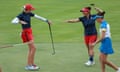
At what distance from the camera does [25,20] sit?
39.9ft

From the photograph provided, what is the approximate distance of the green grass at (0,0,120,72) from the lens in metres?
12.9

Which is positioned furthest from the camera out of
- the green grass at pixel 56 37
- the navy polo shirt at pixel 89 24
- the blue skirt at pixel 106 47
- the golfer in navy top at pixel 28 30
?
the green grass at pixel 56 37

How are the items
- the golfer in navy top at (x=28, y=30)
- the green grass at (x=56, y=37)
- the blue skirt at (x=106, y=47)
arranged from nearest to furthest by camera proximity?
the blue skirt at (x=106, y=47), the golfer in navy top at (x=28, y=30), the green grass at (x=56, y=37)

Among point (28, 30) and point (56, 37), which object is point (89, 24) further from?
point (56, 37)

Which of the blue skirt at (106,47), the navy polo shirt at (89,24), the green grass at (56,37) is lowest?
the green grass at (56,37)

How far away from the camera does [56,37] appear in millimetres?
17016

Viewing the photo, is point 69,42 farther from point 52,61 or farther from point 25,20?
point 25,20

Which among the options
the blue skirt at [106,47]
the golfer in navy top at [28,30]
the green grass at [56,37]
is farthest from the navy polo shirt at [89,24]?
the golfer in navy top at [28,30]

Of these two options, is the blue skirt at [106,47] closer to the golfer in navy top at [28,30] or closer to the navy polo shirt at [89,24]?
the navy polo shirt at [89,24]

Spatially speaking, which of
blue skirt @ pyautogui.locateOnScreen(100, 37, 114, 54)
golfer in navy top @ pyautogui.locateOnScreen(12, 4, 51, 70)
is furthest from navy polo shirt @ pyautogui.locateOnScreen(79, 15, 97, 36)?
golfer in navy top @ pyautogui.locateOnScreen(12, 4, 51, 70)

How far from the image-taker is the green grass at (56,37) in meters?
12.9

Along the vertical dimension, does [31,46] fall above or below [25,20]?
below

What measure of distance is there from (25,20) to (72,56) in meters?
2.44

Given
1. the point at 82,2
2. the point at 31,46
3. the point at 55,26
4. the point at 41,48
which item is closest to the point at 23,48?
the point at 41,48
